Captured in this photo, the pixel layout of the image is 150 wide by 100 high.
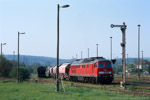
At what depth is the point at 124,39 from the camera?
28.6 meters

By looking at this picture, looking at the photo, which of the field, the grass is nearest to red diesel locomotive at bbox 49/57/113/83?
the field

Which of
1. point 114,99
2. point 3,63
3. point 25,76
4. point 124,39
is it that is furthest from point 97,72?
point 3,63

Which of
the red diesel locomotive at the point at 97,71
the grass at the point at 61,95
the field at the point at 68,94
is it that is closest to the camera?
the grass at the point at 61,95

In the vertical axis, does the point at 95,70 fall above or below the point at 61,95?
above

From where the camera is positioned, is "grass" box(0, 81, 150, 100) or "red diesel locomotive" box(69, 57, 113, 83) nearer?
"grass" box(0, 81, 150, 100)

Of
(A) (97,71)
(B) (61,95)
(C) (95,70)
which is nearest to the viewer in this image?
(B) (61,95)

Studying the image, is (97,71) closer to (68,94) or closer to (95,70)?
(95,70)

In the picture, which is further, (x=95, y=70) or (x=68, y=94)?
(x=95, y=70)

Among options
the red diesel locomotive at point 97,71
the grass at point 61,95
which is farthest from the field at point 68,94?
the red diesel locomotive at point 97,71

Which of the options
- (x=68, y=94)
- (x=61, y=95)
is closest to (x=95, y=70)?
(x=68, y=94)

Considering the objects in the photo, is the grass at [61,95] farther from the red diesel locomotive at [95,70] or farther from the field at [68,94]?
the red diesel locomotive at [95,70]

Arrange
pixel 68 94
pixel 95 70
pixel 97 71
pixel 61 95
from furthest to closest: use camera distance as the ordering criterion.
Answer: pixel 95 70, pixel 97 71, pixel 68 94, pixel 61 95

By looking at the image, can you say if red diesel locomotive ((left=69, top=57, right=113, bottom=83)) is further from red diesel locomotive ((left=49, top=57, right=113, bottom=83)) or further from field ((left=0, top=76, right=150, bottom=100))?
field ((left=0, top=76, right=150, bottom=100))

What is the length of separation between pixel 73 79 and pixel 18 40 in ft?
45.6
